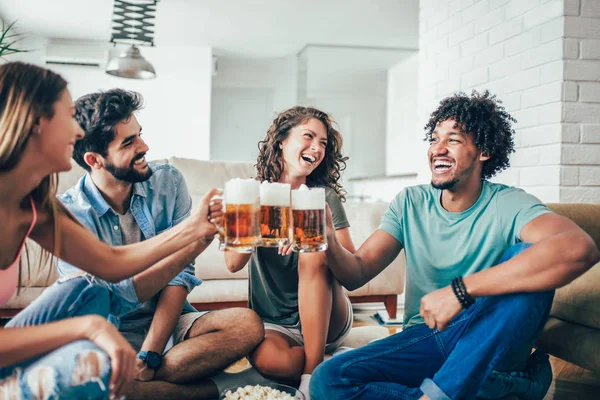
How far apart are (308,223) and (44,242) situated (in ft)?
2.09

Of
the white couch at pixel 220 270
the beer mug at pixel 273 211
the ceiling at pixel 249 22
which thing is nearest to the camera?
the beer mug at pixel 273 211

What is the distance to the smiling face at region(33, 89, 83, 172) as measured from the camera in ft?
3.80

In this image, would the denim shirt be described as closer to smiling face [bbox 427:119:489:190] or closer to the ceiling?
smiling face [bbox 427:119:489:190]

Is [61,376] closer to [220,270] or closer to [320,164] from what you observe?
[320,164]

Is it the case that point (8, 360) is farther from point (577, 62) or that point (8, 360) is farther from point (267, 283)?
point (577, 62)

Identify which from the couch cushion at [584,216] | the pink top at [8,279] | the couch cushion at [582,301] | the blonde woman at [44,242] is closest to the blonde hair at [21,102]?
the blonde woman at [44,242]

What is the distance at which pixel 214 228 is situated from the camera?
1.40 m

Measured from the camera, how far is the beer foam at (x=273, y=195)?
1.43 m

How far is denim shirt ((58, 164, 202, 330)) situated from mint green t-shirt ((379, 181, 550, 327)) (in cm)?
74

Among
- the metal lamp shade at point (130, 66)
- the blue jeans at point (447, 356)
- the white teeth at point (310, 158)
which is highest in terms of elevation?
the metal lamp shade at point (130, 66)

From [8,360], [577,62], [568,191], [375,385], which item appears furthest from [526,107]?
[8,360]

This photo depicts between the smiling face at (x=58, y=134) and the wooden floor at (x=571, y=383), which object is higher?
the smiling face at (x=58, y=134)

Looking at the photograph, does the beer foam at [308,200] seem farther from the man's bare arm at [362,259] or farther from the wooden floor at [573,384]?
the wooden floor at [573,384]

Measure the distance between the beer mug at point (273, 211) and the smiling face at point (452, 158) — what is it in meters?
0.60
